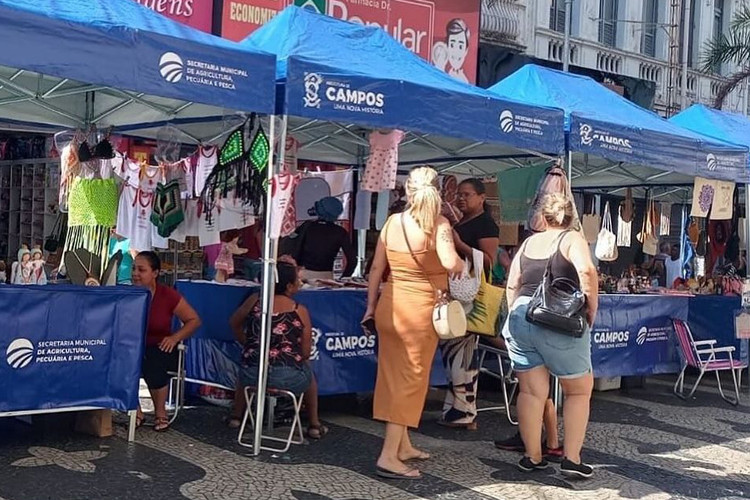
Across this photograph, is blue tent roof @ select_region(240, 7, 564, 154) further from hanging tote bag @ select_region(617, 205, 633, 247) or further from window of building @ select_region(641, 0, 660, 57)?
window of building @ select_region(641, 0, 660, 57)

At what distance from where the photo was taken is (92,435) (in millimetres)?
6188

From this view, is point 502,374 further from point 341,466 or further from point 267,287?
point 267,287

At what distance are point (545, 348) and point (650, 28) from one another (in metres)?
17.0

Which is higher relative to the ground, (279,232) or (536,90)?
(536,90)

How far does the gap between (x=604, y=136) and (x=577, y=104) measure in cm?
54

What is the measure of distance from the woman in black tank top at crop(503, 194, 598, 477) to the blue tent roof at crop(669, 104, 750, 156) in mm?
5462

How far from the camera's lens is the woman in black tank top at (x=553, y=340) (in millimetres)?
5371

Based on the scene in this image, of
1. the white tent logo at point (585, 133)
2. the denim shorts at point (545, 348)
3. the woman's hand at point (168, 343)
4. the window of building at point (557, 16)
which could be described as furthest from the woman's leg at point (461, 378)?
the window of building at point (557, 16)

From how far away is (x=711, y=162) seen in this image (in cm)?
894

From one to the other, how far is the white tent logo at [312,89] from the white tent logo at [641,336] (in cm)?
470

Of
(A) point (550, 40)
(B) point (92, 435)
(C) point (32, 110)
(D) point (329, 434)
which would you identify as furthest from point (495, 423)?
(A) point (550, 40)

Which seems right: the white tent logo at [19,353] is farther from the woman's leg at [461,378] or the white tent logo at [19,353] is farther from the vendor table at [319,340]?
the woman's leg at [461,378]

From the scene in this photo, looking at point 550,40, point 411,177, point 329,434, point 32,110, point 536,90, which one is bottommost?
point 329,434

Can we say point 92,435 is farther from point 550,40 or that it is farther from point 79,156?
point 550,40
